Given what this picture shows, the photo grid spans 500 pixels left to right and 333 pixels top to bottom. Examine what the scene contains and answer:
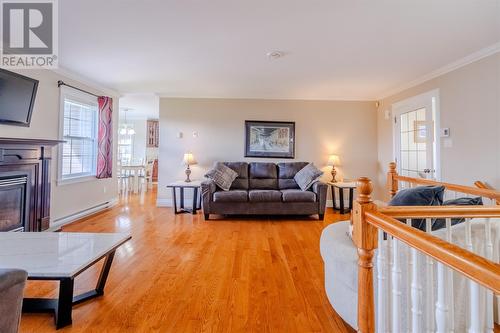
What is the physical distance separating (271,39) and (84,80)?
130 inches

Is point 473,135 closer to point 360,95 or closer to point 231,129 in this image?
point 360,95

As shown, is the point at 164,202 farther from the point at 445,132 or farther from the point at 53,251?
the point at 445,132

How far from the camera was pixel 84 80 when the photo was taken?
4102 millimetres

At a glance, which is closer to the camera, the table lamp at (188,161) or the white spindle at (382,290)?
the white spindle at (382,290)

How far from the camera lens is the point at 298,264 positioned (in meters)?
2.48

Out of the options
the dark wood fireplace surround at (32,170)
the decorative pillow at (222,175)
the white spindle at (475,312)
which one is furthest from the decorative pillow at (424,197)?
the dark wood fireplace surround at (32,170)

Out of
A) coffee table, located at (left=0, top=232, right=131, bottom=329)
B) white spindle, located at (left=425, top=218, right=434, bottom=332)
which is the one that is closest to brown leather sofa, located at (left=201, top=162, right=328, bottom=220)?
coffee table, located at (left=0, top=232, right=131, bottom=329)

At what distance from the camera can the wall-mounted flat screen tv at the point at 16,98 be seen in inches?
107

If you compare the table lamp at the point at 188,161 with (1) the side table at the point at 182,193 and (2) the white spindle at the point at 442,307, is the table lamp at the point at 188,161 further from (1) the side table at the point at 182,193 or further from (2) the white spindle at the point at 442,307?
(2) the white spindle at the point at 442,307

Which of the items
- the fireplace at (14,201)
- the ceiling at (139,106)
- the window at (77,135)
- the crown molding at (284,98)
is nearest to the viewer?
the fireplace at (14,201)

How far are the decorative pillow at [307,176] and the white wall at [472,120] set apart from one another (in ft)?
5.90

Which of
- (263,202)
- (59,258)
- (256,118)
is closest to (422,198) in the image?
(59,258)

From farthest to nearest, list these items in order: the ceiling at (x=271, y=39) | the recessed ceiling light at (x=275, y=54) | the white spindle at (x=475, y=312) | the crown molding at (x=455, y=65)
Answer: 1. the recessed ceiling light at (x=275, y=54)
2. the crown molding at (x=455, y=65)
3. the ceiling at (x=271, y=39)
4. the white spindle at (x=475, y=312)

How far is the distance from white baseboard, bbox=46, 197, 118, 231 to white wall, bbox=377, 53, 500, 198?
5600 millimetres
